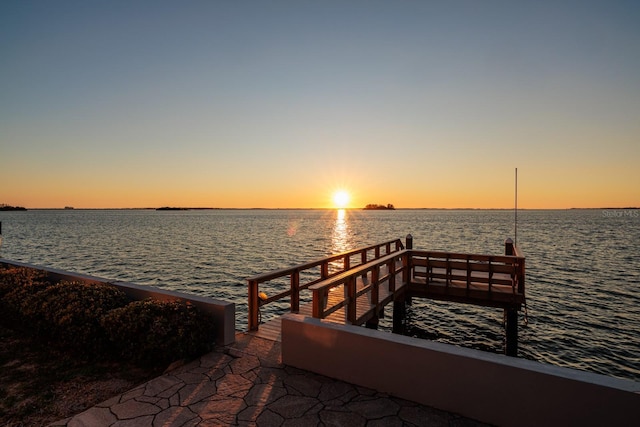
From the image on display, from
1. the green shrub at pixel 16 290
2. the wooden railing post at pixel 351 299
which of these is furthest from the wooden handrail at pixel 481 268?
the green shrub at pixel 16 290

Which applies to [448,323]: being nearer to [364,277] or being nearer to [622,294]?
[364,277]

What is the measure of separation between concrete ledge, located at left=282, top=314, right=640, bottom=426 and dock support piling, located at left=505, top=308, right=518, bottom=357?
9.00 m

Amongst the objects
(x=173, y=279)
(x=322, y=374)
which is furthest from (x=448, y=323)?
(x=173, y=279)

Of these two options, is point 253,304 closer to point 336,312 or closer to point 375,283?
point 336,312

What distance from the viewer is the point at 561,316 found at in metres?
16.4

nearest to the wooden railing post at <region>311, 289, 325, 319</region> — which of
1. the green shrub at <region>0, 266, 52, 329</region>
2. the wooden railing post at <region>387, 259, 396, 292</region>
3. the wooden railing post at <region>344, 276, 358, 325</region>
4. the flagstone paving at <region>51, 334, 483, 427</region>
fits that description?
the flagstone paving at <region>51, 334, 483, 427</region>

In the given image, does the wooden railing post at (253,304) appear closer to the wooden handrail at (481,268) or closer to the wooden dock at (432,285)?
the wooden dock at (432,285)

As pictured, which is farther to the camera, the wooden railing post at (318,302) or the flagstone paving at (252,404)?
the wooden railing post at (318,302)

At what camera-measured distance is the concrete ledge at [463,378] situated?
12.2 feet

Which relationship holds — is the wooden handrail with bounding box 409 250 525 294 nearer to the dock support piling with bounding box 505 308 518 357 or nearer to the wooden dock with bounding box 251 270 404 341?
the dock support piling with bounding box 505 308 518 357

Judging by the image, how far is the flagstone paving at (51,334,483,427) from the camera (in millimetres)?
4324

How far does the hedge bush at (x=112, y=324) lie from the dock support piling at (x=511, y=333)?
1007cm

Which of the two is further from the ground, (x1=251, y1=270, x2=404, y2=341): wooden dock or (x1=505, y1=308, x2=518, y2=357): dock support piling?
(x1=251, y1=270, x2=404, y2=341): wooden dock

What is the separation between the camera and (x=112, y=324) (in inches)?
243
